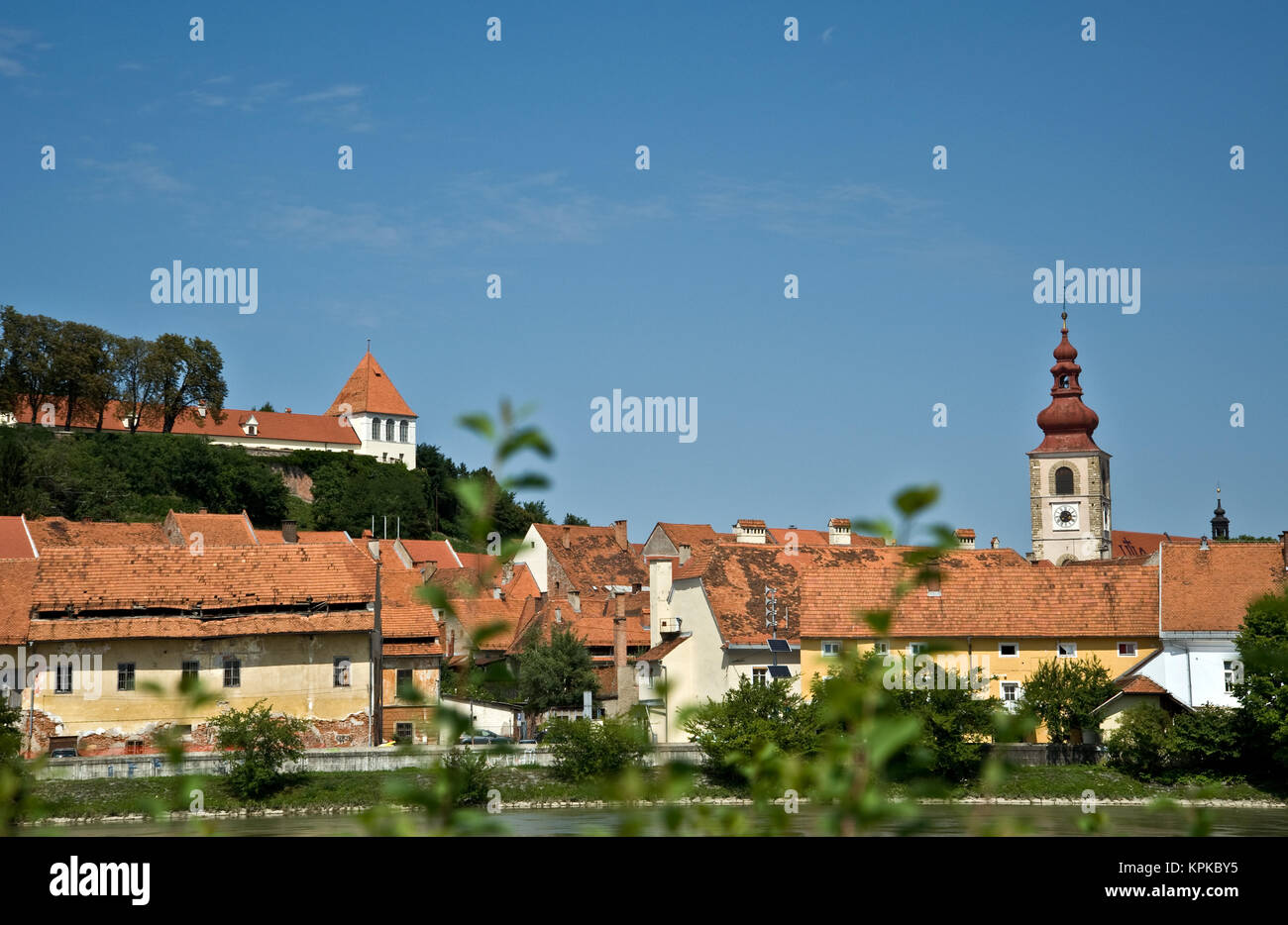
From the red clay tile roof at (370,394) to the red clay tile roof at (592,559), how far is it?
65114mm

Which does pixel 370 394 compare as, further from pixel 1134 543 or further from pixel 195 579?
pixel 195 579

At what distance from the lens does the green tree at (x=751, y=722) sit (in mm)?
41188

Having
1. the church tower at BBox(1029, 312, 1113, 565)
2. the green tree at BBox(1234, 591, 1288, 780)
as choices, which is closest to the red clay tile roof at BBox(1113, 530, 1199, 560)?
→ the church tower at BBox(1029, 312, 1113, 565)

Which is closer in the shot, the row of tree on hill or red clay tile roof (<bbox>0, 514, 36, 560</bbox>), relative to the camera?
red clay tile roof (<bbox>0, 514, 36, 560</bbox>)

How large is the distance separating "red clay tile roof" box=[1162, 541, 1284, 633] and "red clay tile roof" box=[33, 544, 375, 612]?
25.4 m

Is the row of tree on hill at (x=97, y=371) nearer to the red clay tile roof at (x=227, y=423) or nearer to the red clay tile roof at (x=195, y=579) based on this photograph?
the red clay tile roof at (x=227, y=423)

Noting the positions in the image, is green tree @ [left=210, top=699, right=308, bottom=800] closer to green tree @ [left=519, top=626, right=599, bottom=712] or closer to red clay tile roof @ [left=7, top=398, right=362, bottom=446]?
green tree @ [left=519, top=626, right=599, bottom=712]

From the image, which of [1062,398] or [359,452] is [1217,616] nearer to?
[1062,398]

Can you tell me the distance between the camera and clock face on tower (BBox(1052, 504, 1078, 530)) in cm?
11138

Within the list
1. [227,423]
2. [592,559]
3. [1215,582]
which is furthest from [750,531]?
[227,423]

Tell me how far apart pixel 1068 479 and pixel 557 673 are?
70.7m

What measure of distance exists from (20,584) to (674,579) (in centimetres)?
2157
